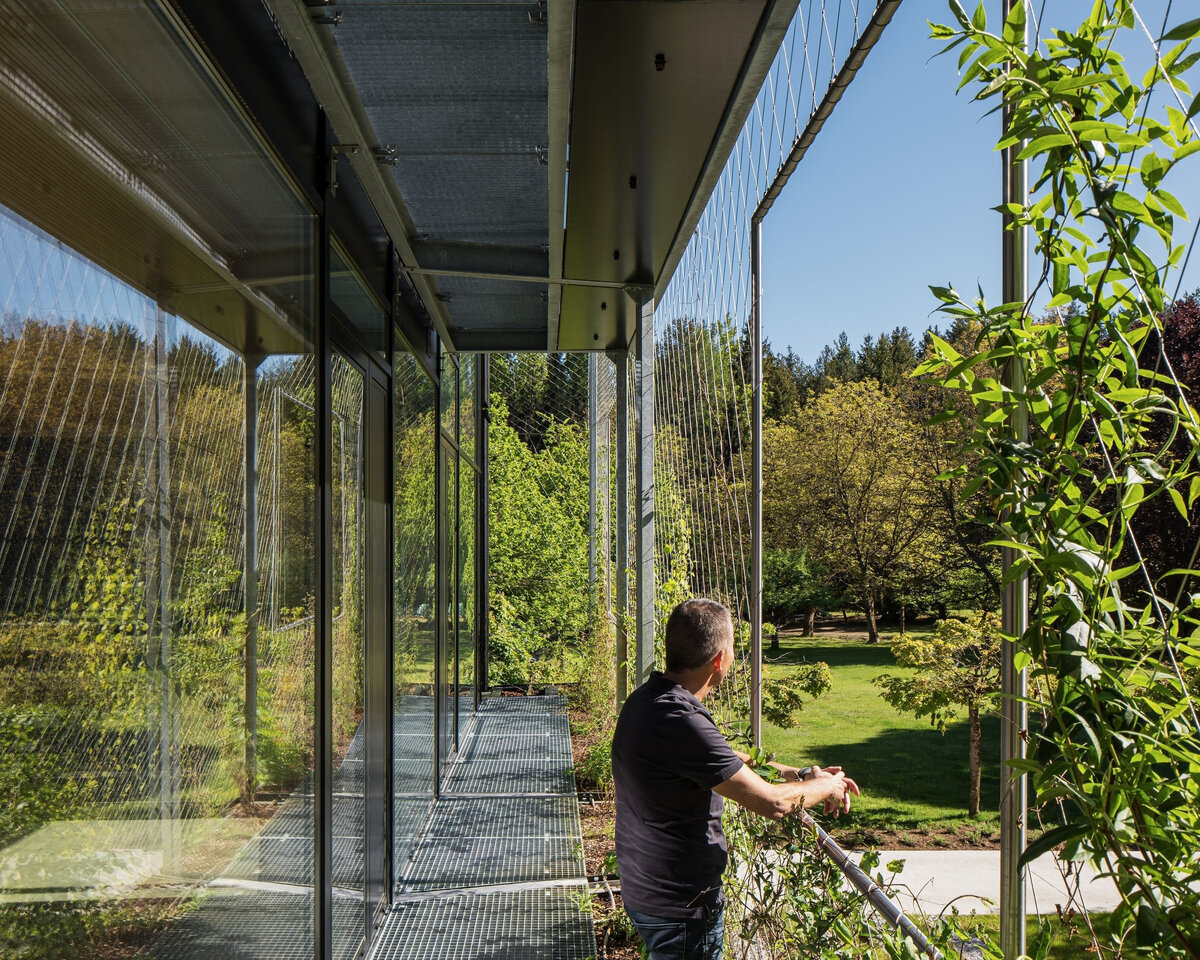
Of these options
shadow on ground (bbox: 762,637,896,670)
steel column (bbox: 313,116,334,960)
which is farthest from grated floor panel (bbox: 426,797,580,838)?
shadow on ground (bbox: 762,637,896,670)

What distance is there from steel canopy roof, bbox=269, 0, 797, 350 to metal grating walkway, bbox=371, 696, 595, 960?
9.32 feet

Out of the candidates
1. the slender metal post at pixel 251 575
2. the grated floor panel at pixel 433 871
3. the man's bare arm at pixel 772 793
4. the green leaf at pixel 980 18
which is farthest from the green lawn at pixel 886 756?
the green leaf at pixel 980 18

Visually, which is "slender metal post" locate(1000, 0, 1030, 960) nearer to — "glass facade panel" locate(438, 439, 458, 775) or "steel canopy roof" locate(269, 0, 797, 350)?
"steel canopy roof" locate(269, 0, 797, 350)

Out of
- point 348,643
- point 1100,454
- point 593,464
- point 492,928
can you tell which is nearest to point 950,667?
point 593,464

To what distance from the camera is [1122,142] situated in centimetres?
95

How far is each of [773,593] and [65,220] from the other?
65.9ft

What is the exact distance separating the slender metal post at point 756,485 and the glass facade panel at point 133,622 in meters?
1.27

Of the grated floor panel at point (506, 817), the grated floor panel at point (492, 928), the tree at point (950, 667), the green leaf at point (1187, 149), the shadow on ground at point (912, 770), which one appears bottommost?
the shadow on ground at point (912, 770)

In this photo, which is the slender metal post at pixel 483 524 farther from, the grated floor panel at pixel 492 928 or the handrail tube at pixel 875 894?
the handrail tube at pixel 875 894

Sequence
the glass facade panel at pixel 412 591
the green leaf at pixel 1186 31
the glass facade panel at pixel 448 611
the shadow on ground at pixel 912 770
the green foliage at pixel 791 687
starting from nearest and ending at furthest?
the green leaf at pixel 1186 31 < the glass facade panel at pixel 412 591 < the green foliage at pixel 791 687 < the glass facade panel at pixel 448 611 < the shadow on ground at pixel 912 770

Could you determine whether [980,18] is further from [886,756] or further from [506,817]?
[886,756]

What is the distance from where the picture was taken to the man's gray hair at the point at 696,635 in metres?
2.53

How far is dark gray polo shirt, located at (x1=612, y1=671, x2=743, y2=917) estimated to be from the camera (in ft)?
7.71

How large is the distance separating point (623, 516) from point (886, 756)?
10.6 m
